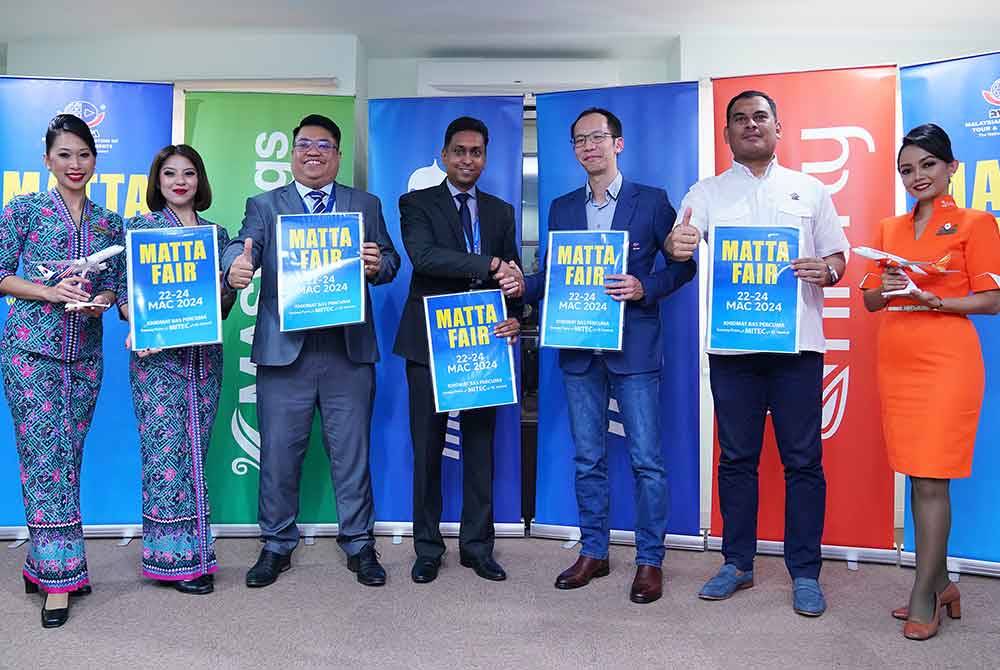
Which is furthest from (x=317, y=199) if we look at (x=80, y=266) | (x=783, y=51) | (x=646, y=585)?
(x=783, y=51)

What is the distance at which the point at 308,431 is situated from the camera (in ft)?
9.53

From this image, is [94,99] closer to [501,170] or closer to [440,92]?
[501,170]

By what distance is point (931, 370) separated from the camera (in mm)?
2342

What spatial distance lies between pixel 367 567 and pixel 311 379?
2.36 ft

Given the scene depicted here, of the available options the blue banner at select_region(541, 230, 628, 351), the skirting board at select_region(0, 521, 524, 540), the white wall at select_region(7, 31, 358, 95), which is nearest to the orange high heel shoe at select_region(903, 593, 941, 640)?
the blue banner at select_region(541, 230, 628, 351)

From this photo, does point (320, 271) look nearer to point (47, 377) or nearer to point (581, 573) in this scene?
point (47, 377)

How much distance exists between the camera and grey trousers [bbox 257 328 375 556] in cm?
284

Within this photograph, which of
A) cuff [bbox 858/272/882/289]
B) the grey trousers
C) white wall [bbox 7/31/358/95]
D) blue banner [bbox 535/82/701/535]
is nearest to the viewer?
cuff [bbox 858/272/882/289]

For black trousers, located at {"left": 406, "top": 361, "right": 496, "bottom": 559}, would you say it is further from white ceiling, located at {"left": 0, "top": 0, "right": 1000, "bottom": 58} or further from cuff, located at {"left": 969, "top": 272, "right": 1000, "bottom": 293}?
white ceiling, located at {"left": 0, "top": 0, "right": 1000, "bottom": 58}

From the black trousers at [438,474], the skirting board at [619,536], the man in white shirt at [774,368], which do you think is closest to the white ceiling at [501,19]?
the man in white shirt at [774,368]

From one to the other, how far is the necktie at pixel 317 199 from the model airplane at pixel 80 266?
670mm

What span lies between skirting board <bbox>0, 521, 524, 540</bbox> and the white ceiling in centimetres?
272

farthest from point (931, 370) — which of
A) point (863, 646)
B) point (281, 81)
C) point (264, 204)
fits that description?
point (281, 81)

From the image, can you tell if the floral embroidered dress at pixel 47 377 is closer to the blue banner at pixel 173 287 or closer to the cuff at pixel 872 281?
the blue banner at pixel 173 287
